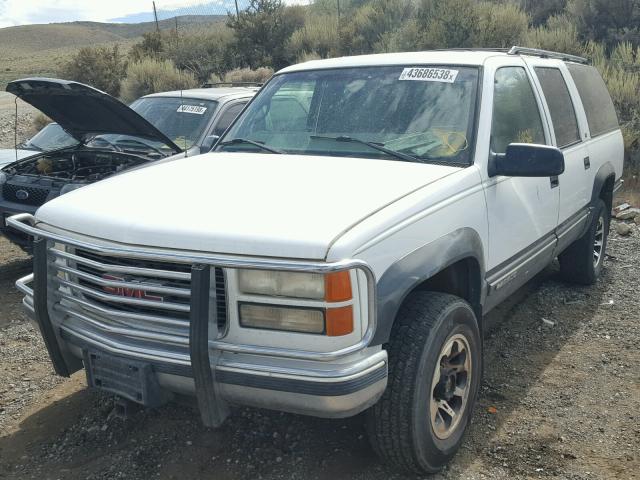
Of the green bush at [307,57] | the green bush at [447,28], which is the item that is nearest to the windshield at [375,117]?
the green bush at [447,28]

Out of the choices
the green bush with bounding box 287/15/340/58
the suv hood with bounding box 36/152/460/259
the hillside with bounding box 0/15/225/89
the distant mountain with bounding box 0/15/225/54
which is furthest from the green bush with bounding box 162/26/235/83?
the distant mountain with bounding box 0/15/225/54

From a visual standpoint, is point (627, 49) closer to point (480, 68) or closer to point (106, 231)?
point (480, 68)

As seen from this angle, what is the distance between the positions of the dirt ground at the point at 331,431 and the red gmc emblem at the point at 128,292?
92 cm

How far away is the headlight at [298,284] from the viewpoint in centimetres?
259

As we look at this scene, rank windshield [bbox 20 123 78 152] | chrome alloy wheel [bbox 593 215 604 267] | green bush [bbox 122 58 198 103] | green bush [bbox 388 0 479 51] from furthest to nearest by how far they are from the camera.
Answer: green bush [bbox 122 58 198 103] → green bush [bbox 388 0 479 51] → windshield [bbox 20 123 78 152] → chrome alloy wheel [bbox 593 215 604 267]

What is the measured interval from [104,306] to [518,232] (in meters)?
2.38

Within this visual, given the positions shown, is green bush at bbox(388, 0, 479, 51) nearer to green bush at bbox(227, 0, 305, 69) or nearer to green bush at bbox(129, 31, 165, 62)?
green bush at bbox(227, 0, 305, 69)

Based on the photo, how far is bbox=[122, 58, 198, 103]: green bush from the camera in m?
15.1

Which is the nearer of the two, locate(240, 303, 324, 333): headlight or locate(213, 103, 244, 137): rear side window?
locate(240, 303, 324, 333): headlight

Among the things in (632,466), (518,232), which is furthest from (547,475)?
(518,232)

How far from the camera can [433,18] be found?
14242mm

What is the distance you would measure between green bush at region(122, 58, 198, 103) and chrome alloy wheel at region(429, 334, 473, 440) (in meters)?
12.9

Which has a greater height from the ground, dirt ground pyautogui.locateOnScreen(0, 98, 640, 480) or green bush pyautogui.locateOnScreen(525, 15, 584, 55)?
green bush pyautogui.locateOnScreen(525, 15, 584, 55)

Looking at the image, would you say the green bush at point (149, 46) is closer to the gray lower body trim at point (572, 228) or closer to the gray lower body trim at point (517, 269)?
the gray lower body trim at point (572, 228)
